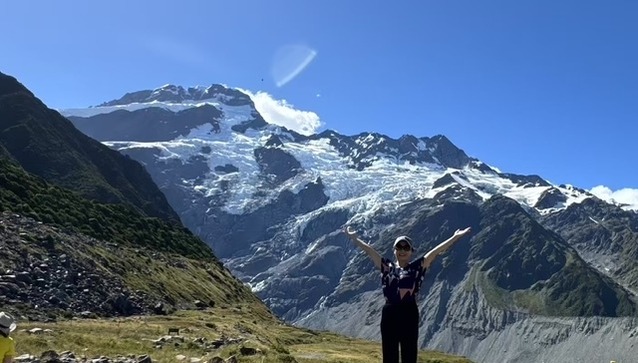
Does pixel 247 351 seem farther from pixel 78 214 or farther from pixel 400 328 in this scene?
pixel 78 214

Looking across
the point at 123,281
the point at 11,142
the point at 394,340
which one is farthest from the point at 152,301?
the point at 11,142

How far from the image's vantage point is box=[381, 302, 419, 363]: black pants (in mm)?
12047

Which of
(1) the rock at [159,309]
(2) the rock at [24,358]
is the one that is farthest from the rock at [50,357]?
(1) the rock at [159,309]

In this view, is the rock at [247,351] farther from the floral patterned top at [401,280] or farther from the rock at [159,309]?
the rock at [159,309]

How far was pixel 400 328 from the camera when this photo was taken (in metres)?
12.1

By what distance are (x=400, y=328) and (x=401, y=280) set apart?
90 cm

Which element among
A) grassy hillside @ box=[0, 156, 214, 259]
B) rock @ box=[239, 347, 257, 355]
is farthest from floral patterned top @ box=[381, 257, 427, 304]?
grassy hillside @ box=[0, 156, 214, 259]

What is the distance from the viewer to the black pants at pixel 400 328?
1205 centimetres

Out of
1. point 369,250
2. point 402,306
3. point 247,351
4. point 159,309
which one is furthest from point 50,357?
point 159,309

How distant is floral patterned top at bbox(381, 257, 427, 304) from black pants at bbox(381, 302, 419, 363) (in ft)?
0.49

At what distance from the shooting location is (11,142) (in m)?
178

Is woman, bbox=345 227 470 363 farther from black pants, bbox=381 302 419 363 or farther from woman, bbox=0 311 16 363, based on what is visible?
woman, bbox=0 311 16 363

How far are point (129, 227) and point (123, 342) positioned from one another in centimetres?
7815

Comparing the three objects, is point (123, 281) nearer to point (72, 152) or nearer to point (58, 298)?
point (58, 298)
